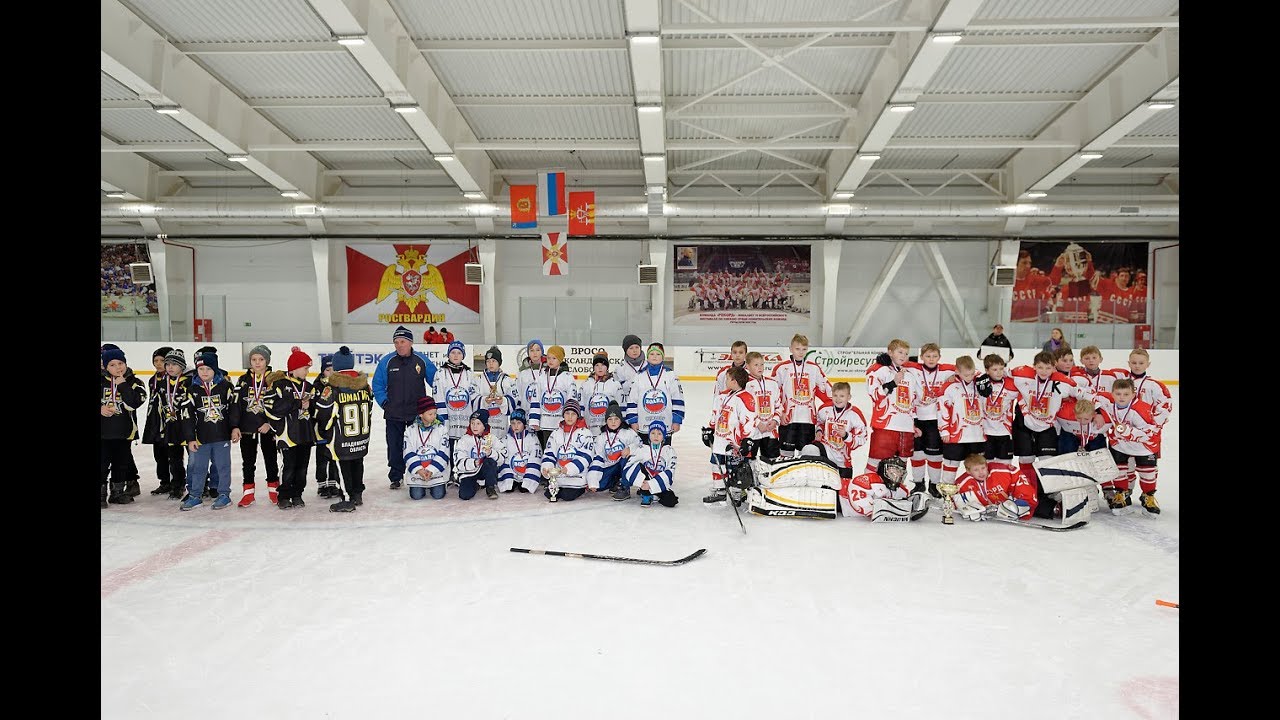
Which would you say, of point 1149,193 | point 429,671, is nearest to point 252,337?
point 429,671

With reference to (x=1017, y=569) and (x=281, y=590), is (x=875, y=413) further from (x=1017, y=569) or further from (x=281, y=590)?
(x=281, y=590)

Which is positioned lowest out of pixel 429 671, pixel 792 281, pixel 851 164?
pixel 429 671

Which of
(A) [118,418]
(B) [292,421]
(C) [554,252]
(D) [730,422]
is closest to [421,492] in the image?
(B) [292,421]

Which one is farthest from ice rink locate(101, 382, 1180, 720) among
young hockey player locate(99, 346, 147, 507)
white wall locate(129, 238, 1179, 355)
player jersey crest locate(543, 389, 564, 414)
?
white wall locate(129, 238, 1179, 355)

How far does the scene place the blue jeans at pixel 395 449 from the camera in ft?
20.7

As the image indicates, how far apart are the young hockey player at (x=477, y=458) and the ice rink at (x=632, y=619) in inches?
24.2

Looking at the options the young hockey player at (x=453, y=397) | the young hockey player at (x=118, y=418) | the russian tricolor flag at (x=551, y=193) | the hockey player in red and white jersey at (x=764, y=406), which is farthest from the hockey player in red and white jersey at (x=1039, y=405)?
the russian tricolor flag at (x=551, y=193)

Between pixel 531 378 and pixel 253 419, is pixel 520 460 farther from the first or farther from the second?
pixel 253 419

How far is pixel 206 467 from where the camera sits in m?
5.64

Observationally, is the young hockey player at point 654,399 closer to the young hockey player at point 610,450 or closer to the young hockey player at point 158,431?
the young hockey player at point 610,450

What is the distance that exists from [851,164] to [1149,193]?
32.3 feet

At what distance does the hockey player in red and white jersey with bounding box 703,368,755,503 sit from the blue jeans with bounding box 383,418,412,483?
2.80 meters

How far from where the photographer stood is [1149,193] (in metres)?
17.5

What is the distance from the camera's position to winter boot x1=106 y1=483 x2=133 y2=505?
5699mm
